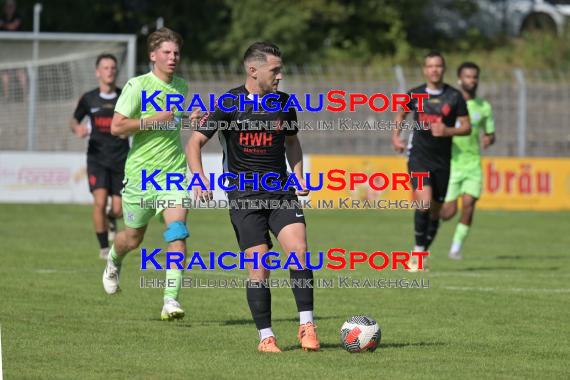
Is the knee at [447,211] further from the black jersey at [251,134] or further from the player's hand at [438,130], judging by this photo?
the black jersey at [251,134]

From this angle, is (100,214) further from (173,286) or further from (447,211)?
(173,286)

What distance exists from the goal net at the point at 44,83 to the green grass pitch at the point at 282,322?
27.0 ft

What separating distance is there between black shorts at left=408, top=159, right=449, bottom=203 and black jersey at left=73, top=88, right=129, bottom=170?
11.0ft

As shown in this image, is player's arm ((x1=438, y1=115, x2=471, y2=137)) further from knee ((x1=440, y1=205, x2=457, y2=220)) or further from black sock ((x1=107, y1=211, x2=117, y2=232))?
black sock ((x1=107, y1=211, x2=117, y2=232))

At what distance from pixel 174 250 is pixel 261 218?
1454mm

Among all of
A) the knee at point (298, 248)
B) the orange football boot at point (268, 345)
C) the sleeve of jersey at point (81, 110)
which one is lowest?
the orange football boot at point (268, 345)

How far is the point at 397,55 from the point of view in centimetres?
4219

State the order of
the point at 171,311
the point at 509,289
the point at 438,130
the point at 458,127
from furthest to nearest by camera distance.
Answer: the point at 458,127 → the point at 438,130 → the point at 509,289 → the point at 171,311

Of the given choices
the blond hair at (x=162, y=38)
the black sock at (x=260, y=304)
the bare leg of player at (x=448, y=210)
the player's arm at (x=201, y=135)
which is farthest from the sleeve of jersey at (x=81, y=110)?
the black sock at (x=260, y=304)

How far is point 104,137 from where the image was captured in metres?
14.7

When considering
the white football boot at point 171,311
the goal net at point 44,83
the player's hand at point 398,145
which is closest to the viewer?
the white football boot at point 171,311

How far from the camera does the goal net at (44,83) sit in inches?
982

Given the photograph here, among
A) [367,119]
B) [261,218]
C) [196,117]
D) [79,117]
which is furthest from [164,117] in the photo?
[367,119]

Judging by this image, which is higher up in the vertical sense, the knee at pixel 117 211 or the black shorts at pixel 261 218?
the black shorts at pixel 261 218
